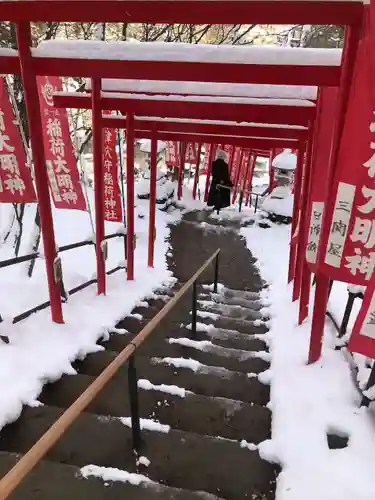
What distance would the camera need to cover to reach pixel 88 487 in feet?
7.97

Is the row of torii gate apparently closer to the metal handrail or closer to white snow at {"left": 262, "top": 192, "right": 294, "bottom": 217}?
the metal handrail

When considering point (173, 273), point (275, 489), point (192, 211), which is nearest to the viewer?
point (275, 489)

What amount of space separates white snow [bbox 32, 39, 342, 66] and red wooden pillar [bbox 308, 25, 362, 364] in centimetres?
34

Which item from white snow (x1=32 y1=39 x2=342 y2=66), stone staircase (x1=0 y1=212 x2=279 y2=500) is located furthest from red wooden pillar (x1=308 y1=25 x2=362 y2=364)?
stone staircase (x1=0 y1=212 x2=279 y2=500)

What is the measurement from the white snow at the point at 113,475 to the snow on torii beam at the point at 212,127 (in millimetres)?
6617

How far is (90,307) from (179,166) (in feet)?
47.7

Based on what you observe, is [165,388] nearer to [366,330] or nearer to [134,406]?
[134,406]

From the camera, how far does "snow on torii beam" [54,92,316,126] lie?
5.81 meters

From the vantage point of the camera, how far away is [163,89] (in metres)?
5.20

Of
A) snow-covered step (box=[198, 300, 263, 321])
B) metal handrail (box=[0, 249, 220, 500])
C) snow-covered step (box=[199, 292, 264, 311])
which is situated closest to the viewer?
metal handrail (box=[0, 249, 220, 500])

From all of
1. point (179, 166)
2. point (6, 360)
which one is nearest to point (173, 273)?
point (6, 360)

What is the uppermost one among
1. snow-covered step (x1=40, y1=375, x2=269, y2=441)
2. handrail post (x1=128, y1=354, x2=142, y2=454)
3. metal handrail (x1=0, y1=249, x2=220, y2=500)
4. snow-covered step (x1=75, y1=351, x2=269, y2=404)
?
metal handrail (x1=0, y1=249, x2=220, y2=500)

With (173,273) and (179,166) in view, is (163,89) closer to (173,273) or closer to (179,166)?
(173,273)

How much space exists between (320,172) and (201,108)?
8.11 ft
